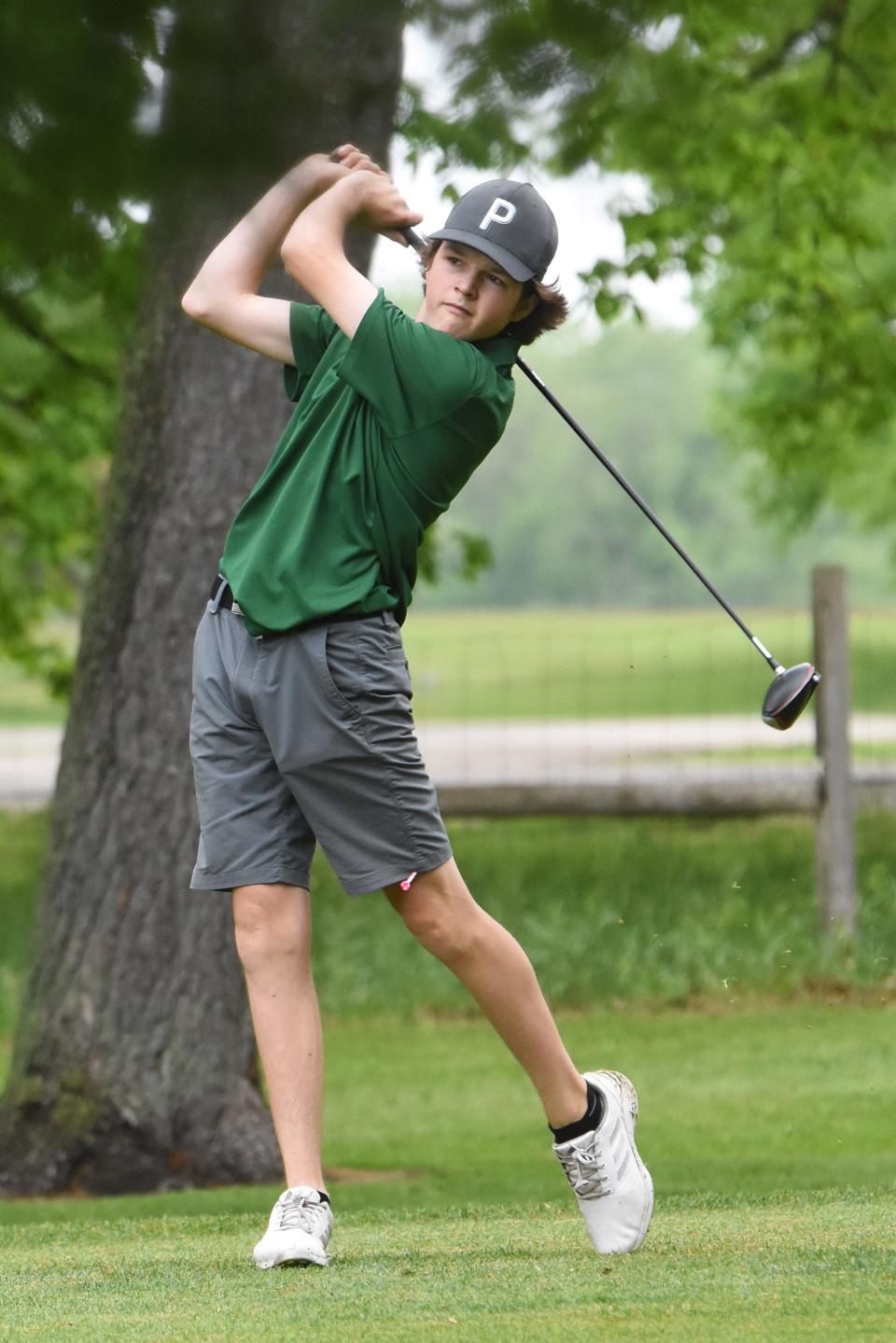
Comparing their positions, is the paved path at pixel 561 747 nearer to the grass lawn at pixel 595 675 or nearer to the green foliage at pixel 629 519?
the grass lawn at pixel 595 675

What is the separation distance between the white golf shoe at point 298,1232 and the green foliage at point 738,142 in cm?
180

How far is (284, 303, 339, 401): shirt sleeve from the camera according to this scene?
3.44 m

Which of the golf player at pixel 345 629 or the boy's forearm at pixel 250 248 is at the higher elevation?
the boy's forearm at pixel 250 248

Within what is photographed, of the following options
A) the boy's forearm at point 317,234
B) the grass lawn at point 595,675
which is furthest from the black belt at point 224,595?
the grass lawn at point 595,675

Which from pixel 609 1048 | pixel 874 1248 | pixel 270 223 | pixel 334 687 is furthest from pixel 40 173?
pixel 609 1048

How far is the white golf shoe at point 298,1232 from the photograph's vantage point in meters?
3.23

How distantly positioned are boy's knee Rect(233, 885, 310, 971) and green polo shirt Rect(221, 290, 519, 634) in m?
0.47

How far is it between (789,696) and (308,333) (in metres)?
1.15

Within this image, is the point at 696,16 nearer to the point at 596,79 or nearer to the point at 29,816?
the point at 596,79

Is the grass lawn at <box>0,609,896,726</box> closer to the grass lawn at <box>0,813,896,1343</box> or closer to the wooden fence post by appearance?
the grass lawn at <box>0,813,896,1343</box>

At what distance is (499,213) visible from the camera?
10.8ft

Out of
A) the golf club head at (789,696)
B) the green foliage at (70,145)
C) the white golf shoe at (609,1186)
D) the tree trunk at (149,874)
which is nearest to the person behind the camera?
the green foliage at (70,145)

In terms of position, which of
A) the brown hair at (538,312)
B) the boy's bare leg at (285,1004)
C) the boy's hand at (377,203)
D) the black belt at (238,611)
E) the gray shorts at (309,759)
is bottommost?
the boy's bare leg at (285,1004)

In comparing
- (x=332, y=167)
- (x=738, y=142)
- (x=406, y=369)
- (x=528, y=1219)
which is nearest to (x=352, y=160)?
(x=332, y=167)
